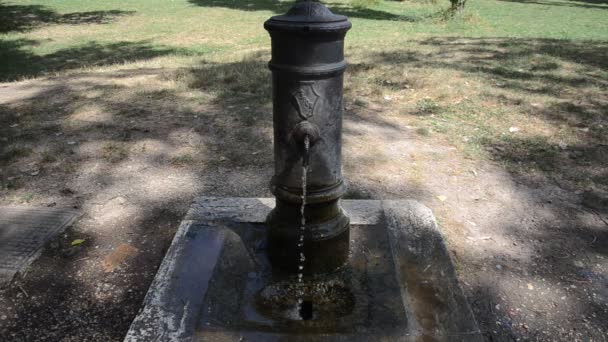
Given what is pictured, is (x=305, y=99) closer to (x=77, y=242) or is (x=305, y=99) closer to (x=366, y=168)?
(x=77, y=242)

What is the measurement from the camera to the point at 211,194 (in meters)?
3.75

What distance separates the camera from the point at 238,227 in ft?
9.80

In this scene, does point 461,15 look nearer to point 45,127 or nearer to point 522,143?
point 522,143

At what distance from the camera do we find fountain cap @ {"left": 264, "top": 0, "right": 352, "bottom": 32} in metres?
2.13

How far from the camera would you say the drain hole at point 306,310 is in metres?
2.37

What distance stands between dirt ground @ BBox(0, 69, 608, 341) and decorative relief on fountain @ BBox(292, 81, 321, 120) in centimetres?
133

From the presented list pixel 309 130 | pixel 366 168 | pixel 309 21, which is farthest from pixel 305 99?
pixel 366 168

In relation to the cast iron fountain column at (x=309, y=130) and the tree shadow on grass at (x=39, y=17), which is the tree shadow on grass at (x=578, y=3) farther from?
the cast iron fountain column at (x=309, y=130)

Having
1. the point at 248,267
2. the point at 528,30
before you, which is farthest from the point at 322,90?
the point at 528,30

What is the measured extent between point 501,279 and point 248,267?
1432 mm

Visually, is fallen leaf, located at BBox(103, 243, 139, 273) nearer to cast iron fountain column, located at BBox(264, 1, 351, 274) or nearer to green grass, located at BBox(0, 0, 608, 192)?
cast iron fountain column, located at BBox(264, 1, 351, 274)

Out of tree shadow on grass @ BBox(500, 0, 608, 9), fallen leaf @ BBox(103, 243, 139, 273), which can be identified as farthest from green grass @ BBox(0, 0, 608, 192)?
tree shadow on grass @ BBox(500, 0, 608, 9)

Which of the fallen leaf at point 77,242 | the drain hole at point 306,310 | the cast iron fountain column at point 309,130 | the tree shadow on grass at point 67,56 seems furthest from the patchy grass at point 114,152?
the tree shadow on grass at point 67,56

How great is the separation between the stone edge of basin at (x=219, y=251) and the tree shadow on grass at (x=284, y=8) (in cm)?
1496
